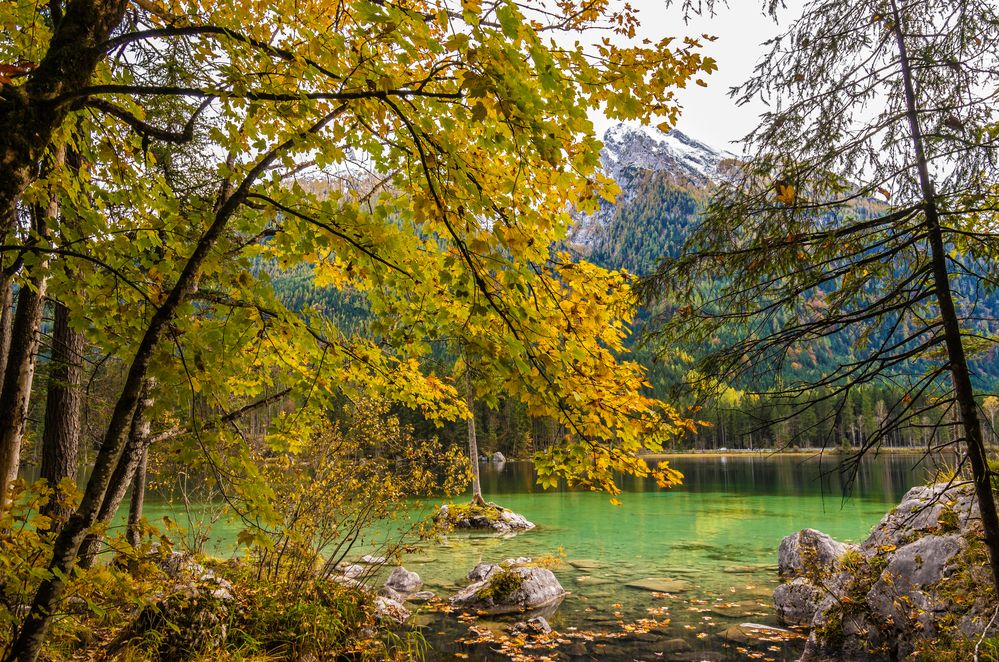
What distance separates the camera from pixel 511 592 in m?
8.60

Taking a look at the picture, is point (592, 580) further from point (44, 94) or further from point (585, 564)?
point (44, 94)

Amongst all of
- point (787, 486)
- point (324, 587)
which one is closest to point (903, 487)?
point (787, 486)

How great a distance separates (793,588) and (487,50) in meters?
8.73

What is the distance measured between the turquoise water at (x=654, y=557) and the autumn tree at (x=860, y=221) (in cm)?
95

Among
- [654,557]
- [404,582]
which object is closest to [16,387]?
[404,582]

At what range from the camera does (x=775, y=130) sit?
17.2 feet

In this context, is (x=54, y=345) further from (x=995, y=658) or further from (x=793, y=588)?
(x=793, y=588)

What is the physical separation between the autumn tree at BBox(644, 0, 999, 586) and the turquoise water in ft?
3.11

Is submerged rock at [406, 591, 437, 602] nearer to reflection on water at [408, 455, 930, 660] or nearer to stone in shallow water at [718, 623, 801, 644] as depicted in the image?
reflection on water at [408, 455, 930, 660]

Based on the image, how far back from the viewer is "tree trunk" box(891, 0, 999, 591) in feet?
13.6

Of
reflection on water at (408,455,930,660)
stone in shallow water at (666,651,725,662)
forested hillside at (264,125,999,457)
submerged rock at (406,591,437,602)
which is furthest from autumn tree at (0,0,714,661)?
submerged rock at (406,591,437,602)

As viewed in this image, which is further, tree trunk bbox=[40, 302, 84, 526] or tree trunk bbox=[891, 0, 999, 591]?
tree trunk bbox=[40, 302, 84, 526]

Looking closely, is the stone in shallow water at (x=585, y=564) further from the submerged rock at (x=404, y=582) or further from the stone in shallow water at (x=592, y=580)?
the submerged rock at (x=404, y=582)

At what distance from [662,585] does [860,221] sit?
24.3 feet
